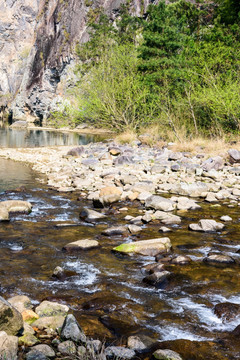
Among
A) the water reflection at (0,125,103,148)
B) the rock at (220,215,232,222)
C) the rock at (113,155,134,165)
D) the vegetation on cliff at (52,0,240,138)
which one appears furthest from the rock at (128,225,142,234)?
the water reflection at (0,125,103,148)

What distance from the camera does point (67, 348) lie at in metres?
2.81

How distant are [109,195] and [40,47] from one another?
65504 millimetres

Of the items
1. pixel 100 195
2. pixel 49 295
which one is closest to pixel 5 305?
pixel 49 295

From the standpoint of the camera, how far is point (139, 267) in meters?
4.71

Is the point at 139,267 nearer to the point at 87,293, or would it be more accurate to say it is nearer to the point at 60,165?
the point at 87,293

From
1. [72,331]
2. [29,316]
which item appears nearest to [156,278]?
[72,331]

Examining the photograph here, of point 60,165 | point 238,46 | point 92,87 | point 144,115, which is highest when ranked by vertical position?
point 238,46

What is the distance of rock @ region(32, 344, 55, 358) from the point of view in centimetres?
273

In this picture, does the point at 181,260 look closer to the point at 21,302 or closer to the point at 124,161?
the point at 21,302

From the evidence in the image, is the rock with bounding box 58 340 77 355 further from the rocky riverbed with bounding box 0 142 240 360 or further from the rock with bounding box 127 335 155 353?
the rock with bounding box 127 335 155 353

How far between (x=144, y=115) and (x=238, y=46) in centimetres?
656

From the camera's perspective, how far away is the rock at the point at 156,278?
13.8 feet

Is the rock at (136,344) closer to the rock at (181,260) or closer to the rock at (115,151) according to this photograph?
the rock at (181,260)

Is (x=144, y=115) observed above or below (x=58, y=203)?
above
